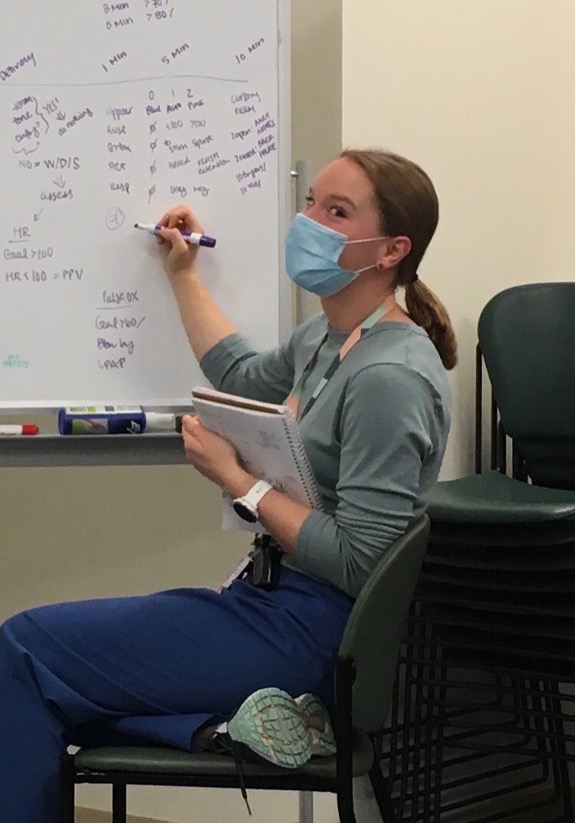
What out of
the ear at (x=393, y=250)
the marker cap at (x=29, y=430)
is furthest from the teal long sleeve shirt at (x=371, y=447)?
the marker cap at (x=29, y=430)

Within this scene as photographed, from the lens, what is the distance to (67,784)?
4.13ft

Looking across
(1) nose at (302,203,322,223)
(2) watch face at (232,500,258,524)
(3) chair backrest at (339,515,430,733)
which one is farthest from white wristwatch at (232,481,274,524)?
(1) nose at (302,203,322,223)

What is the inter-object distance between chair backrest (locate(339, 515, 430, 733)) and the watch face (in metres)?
0.23

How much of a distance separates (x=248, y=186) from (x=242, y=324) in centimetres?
24

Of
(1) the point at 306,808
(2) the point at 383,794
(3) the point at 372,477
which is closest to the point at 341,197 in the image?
(3) the point at 372,477

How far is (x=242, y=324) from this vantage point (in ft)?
5.66

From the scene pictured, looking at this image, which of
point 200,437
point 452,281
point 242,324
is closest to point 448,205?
point 452,281

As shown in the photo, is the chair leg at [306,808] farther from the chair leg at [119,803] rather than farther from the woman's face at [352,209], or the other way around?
the woman's face at [352,209]

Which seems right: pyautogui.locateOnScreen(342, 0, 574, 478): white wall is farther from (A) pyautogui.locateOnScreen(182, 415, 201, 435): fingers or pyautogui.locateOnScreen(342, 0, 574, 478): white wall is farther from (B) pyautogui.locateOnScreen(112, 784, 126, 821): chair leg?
(B) pyautogui.locateOnScreen(112, 784, 126, 821): chair leg

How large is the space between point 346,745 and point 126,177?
103 centimetres

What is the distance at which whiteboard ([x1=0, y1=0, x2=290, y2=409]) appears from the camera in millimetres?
1688

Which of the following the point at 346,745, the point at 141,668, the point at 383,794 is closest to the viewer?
the point at 346,745

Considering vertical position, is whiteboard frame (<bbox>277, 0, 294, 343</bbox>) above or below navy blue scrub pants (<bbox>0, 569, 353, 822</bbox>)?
above

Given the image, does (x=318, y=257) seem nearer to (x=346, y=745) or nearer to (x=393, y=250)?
(x=393, y=250)
